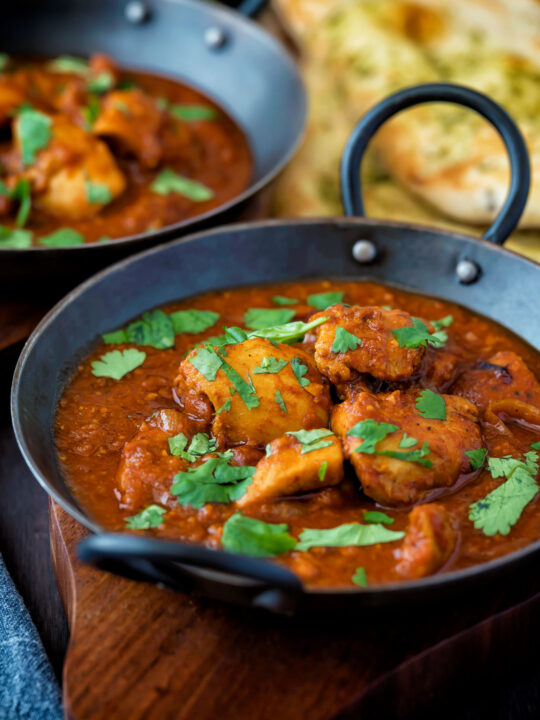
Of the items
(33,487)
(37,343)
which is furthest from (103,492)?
(33,487)

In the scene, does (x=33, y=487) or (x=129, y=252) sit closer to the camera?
(x=33, y=487)

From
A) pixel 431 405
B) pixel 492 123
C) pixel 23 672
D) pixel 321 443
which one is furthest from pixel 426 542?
pixel 492 123

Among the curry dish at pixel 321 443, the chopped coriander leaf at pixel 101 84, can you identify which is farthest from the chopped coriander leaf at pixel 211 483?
the chopped coriander leaf at pixel 101 84

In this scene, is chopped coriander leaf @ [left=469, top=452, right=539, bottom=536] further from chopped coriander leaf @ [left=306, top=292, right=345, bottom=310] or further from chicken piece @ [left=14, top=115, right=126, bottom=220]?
chicken piece @ [left=14, top=115, right=126, bottom=220]

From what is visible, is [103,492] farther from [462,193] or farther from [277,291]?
[462,193]

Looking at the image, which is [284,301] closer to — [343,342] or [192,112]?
[343,342]

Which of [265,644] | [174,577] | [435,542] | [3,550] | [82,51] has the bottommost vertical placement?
[3,550]

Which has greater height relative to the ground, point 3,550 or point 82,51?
point 82,51
